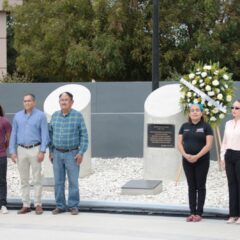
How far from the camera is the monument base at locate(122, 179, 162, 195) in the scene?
11.0 m

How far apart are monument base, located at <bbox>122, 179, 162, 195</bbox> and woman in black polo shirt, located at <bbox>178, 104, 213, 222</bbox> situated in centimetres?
188

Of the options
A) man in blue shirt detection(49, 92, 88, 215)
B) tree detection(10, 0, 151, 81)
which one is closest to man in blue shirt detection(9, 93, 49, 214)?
man in blue shirt detection(49, 92, 88, 215)

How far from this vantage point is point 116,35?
2036cm

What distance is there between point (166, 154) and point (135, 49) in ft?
27.8

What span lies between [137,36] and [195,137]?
37.8ft

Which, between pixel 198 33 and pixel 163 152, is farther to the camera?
pixel 198 33

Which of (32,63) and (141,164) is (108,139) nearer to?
(141,164)

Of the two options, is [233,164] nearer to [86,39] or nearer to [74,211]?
[74,211]

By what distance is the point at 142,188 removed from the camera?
1108cm

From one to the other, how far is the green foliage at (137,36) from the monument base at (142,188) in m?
8.51

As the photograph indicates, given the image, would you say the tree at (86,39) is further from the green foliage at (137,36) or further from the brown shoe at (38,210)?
the brown shoe at (38,210)

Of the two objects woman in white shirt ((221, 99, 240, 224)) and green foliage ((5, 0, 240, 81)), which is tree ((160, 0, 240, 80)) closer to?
green foliage ((5, 0, 240, 81))

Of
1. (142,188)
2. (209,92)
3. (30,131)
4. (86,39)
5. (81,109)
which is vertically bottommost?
(142,188)

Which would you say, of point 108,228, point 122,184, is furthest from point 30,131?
point 122,184
